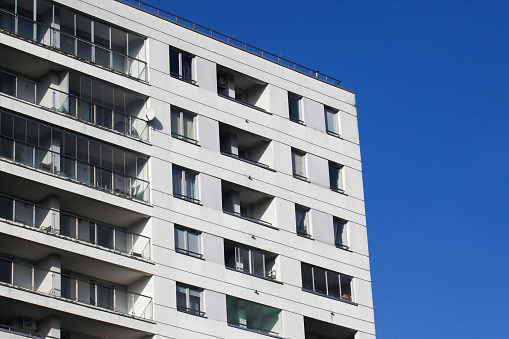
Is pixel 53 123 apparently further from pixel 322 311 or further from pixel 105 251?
pixel 322 311

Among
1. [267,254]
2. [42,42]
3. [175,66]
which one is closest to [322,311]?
[267,254]

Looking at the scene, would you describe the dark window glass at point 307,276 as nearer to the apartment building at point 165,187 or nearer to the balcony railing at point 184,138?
the apartment building at point 165,187

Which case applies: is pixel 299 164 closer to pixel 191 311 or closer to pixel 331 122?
pixel 331 122

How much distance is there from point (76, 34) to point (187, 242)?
11.6 meters

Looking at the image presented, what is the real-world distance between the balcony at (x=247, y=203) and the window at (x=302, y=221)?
1736mm

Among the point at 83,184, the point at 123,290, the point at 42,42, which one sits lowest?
the point at 123,290

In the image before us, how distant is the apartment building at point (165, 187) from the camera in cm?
5562

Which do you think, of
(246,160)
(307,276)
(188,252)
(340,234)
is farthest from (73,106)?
(340,234)

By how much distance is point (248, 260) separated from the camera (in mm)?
62438

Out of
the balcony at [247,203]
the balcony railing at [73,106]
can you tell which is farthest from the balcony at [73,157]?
the balcony at [247,203]

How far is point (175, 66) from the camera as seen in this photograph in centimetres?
6375

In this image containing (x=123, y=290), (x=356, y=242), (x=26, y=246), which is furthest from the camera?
(x=356, y=242)

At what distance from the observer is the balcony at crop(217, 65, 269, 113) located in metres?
66.3

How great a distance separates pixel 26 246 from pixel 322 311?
17058 millimetres
